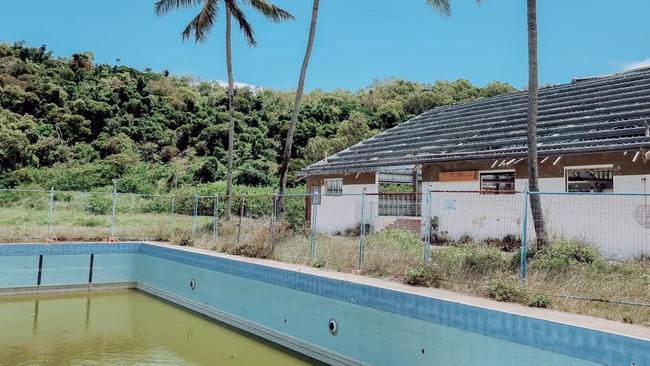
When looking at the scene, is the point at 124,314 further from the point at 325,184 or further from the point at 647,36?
the point at 647,36

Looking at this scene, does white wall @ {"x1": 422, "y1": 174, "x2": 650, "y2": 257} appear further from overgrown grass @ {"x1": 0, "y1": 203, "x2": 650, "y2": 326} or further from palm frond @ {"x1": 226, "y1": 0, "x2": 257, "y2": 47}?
palm frond @ {"x1": 226, "y1": 0, "x2": 257, "y2": 47}

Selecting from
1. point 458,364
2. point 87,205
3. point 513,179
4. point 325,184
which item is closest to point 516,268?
point 458,364

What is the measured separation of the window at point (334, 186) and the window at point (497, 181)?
23.7 ft

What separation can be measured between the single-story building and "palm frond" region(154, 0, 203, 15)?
28.9 ft

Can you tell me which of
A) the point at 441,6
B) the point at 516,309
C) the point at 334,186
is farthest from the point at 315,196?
the point at 334,186

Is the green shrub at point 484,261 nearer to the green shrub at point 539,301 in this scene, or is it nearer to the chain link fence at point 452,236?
the chain link fence at point 452,236

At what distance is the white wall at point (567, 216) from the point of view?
12.9 m

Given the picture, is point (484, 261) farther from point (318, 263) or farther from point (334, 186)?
point (334, 186)

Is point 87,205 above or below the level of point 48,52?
below

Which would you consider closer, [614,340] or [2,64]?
[614,340]

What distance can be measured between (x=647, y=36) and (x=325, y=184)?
15.7 m

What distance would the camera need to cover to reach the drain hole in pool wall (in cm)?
859

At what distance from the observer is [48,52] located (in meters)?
57.8

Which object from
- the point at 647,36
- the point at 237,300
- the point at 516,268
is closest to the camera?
the point at 516,268
